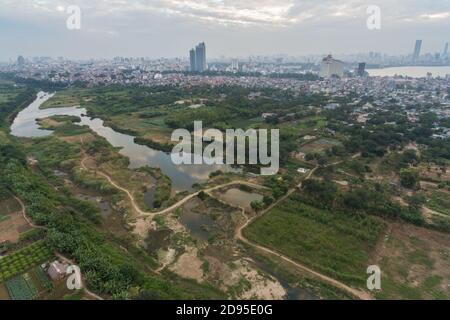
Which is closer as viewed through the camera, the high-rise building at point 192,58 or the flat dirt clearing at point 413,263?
the flat dirt clearing at point 413,263

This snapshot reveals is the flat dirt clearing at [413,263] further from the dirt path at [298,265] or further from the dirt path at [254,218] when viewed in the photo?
the dirt path at [254,218]

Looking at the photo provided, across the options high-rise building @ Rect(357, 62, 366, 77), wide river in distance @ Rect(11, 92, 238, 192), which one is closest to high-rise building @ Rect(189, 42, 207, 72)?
high-rise building @ Rect(357, 62, 366, 77)

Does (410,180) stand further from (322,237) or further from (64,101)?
(64,101)

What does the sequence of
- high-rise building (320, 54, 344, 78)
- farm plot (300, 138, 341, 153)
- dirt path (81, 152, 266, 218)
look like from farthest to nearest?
high-rise building (320, 54, 344, 78), farm plot (300, 138, 341, 153), dirt path (81, 152, 266, 218)

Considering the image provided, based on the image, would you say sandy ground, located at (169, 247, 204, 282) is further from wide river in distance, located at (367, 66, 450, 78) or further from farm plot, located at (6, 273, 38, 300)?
wide river in distance, located at (367, 66, 450, 78)

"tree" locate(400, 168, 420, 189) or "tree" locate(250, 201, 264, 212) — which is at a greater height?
"tree" locate(400, 168, 420, 189)

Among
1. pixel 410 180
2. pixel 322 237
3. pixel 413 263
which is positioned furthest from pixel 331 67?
pixel 413 263

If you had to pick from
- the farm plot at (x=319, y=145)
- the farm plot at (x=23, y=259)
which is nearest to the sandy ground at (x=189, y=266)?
the farm plot at (x=23, y=259)
